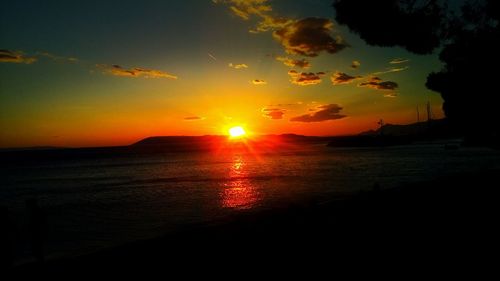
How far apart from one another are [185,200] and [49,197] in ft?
46.1

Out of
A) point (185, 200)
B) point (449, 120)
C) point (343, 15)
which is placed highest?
point (343, 15)

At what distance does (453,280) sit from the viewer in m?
6.59

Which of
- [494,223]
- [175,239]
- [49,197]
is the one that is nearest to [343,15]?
[494,223]

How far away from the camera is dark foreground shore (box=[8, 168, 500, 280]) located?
7883 millimetres

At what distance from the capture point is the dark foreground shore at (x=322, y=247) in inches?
310

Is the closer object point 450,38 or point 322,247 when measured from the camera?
point 322,247

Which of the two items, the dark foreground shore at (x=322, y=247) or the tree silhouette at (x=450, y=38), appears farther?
→ the tree silhouette at (x=450, y=38)

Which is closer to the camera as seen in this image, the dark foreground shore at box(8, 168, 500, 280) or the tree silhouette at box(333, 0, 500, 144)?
the dark foreground shore at box(8, 168, 500, 280)

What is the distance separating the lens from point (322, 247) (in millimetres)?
9188

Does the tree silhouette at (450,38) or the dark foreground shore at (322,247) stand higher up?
the tree silhouette at (450,38)

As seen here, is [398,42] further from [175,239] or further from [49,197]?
[49,197]

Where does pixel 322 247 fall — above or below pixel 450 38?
below

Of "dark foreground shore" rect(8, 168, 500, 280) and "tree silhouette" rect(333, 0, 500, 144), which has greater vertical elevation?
"tree silhouette" rect(333, 0, 500, 144)

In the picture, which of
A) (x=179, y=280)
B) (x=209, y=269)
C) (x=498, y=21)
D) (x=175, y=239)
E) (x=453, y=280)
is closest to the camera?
(x=453, y=280)
